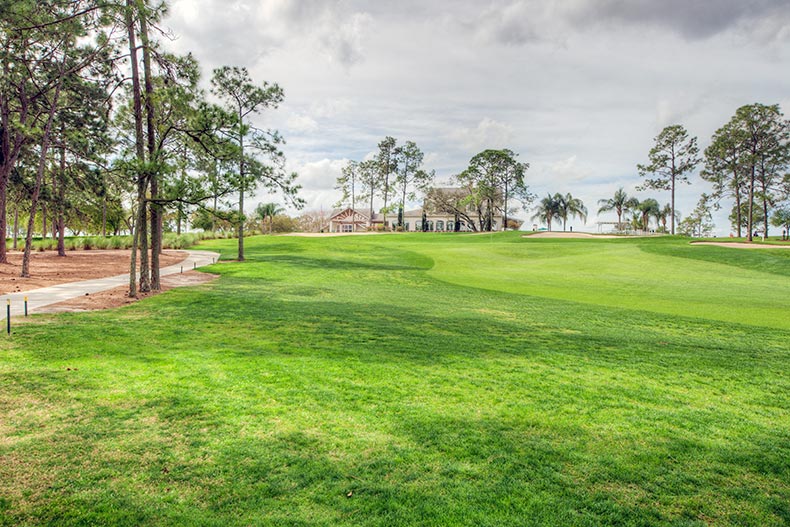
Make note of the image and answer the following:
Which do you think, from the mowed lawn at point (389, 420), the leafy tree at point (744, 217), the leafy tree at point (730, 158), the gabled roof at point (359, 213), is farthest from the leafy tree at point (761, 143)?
the gabled roof at point (359, 213)

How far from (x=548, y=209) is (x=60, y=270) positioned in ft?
261

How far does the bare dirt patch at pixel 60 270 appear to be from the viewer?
16.0 meters

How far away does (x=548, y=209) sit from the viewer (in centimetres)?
8425

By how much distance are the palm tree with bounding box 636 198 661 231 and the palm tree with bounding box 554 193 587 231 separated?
10222 mm

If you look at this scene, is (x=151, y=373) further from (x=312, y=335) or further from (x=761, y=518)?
(x=761, y=518)

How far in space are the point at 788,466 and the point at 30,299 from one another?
16.8m

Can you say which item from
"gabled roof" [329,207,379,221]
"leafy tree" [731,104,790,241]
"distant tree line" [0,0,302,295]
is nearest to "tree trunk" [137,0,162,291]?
"distant tree line" [0,0,302,295]

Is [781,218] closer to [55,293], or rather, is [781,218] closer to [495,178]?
[495,178]

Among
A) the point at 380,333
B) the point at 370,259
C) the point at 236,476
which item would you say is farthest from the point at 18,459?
the point at 370,259

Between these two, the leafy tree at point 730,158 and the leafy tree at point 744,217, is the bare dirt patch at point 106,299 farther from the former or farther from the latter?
the leafy tree at point 744,217

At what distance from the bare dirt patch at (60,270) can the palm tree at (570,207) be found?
72599 mm

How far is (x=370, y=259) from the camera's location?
29484 mm

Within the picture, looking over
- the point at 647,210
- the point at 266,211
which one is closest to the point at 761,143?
the point at 647,210

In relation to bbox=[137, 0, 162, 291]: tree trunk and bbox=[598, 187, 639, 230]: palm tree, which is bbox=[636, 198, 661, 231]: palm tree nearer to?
bbox=[598, 187, 639, 230]: palm tree
